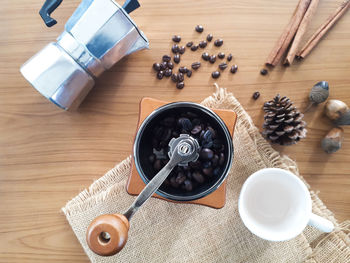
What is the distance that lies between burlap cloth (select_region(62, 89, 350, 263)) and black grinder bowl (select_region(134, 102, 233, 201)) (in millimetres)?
156

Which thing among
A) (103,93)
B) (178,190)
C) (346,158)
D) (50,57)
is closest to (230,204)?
(178,190)

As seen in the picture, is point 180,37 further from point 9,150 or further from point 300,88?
point 9,150

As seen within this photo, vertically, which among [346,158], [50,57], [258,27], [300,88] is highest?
[50,57]

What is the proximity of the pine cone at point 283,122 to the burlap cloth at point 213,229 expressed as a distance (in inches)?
1.8

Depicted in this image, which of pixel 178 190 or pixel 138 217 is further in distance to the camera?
pixel 138 217

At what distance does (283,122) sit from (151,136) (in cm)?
33

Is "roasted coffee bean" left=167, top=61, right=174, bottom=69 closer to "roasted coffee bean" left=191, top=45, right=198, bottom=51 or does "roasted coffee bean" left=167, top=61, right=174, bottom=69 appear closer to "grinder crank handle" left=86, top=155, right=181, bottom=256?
"roasted coffee bean" left=191, top=45, right=198, bottom=51

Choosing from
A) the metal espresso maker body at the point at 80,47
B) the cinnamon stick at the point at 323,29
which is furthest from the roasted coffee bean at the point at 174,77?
the cinnamon stick at the point at 323,29

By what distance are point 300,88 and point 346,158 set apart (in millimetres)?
227

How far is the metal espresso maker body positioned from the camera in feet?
2.24

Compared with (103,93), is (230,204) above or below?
below

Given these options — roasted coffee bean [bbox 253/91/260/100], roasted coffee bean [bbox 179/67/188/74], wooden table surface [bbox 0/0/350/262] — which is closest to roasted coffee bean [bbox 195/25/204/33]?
wooden table surface [bbox 0/0/350/262]

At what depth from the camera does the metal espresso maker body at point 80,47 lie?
68 centimetres

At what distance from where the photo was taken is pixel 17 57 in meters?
0.85
